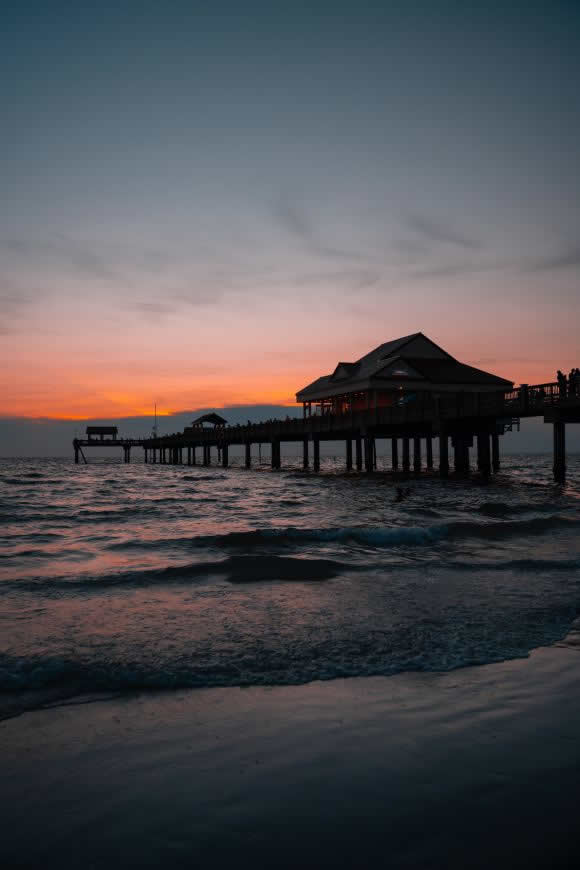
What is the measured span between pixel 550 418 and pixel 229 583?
20.0 metres

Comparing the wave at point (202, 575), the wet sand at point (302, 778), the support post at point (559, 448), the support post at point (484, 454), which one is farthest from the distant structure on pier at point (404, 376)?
the wet sand at point (302, 778)

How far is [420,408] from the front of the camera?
104ft

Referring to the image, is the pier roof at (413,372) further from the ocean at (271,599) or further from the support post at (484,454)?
→ the ocean at (271,599)

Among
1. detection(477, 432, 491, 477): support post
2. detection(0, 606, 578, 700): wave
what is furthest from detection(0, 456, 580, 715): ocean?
detection(477, 432, 491, 477): support post

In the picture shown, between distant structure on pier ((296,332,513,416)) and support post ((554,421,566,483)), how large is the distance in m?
13.5

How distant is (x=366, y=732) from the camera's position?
144 inches

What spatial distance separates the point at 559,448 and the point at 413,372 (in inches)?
667

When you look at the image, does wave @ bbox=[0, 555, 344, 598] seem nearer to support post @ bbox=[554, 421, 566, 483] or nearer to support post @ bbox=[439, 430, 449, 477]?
support post @ bbox=[554, 421, 566, 483]

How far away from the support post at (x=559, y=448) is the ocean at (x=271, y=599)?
10.1 meters

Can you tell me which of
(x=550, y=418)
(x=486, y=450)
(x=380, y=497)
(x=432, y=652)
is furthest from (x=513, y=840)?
(x=486, y=450)

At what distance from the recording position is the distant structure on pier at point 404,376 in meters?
41.8

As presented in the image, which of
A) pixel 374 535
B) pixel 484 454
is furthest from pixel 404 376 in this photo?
pixel 374 535

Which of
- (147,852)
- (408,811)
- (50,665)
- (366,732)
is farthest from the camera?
(50,665)

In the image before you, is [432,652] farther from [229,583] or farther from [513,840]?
[229,583]
